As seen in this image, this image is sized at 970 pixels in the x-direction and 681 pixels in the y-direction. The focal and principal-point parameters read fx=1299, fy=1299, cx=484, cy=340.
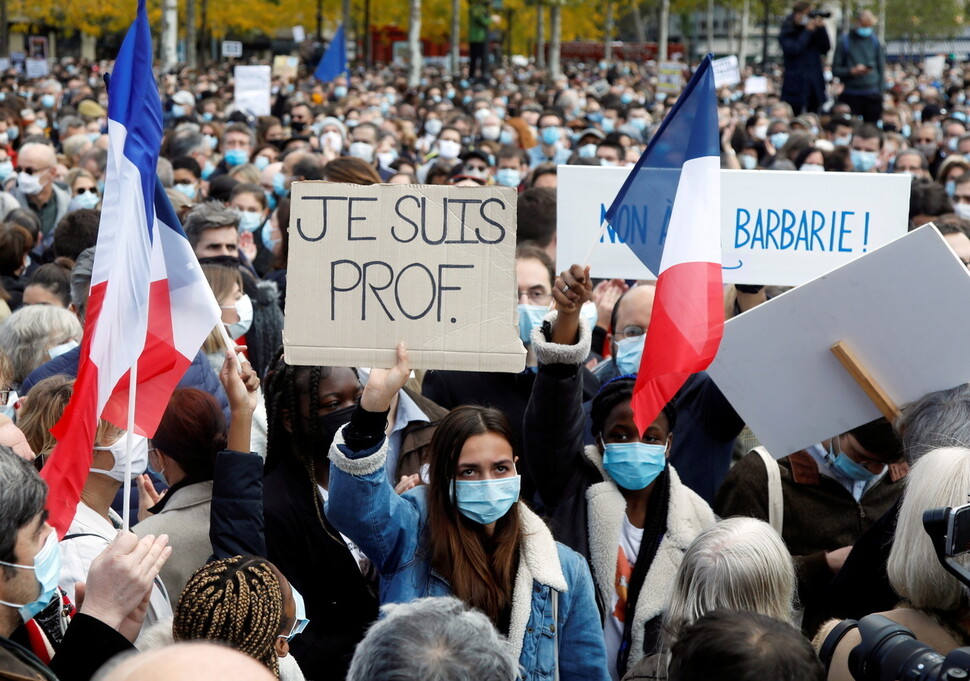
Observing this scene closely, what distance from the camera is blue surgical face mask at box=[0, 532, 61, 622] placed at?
2.82 metres

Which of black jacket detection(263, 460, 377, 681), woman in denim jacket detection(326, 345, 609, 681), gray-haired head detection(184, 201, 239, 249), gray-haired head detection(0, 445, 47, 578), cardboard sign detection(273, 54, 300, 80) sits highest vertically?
cardboard sign detection(273, 54, 300, 80)

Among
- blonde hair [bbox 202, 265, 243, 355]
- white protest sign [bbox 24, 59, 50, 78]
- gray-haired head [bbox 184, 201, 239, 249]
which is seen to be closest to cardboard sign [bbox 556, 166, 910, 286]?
blonde hair [bbox 202, 265, 243, 355]

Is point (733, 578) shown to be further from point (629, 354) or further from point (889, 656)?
point (629, 354)

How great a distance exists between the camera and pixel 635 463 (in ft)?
12.8

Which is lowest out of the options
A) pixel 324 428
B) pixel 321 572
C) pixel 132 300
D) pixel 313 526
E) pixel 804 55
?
pixel 321 572

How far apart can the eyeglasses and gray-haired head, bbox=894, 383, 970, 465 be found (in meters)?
1.94

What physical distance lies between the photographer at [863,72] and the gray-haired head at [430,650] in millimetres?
18401

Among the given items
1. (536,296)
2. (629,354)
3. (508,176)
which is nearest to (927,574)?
(629,354)

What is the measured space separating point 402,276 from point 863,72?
17548mm

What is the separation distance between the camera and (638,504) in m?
3.97

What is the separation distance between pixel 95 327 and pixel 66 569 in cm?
64

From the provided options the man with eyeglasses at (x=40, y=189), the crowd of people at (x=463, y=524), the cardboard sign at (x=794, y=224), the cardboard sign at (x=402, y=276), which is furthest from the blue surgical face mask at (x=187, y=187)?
the cardboard sign at (x=402, y=276)

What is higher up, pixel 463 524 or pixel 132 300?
pixel 132 300

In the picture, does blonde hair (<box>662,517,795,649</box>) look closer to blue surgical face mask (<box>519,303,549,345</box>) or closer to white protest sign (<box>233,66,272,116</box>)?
blue surgical face mask (<box>519,303,549,345</box>)
